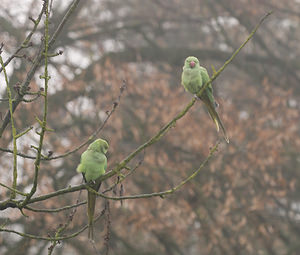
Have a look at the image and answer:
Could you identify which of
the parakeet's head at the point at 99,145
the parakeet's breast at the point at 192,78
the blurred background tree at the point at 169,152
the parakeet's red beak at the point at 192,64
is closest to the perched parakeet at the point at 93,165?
the parakeet's head at the point at 99,145

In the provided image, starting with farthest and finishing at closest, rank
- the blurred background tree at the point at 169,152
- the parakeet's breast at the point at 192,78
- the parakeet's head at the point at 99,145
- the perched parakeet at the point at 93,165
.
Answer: the blurred background tree at the point at 169,152 < the parakeet's breast at the point at 192,78 < the parakeet's head at the point at 99,145 < the perched parakeet at the point at 93,165

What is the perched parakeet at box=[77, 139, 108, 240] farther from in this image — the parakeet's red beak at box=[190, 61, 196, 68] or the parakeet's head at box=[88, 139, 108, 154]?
the parakeet's red beak at box=[190, 61, 196, 68]

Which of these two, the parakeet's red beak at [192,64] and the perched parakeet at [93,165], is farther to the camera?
the parakeet's red beak at [192,64]

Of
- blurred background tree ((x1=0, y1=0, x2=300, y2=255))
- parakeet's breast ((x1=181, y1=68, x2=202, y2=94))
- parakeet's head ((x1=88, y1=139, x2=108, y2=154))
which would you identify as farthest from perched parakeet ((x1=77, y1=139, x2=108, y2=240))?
blurred background tree ((x1=0, y1=0, x2=300, y2=255))

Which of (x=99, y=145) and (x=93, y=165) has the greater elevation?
(x=99, y=145)

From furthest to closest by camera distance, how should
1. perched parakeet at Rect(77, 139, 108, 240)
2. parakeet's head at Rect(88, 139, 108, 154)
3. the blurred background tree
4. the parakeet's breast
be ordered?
the blurred background tree < the parakeet's breast < parakeet's head at Rect(88, 139, 108, 154) < perched parakeet at Rect(77, 139, 108, 240)

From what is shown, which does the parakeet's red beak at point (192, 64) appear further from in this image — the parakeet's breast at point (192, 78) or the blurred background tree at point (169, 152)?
the blurred background tree at point (169, 152)

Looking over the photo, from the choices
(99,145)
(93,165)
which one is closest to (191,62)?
(99,145)

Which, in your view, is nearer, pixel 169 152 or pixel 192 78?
pixel 192 78

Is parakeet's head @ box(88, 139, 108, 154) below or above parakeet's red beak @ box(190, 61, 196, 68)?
below

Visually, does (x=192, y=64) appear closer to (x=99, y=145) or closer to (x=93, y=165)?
(x=99, y=145)

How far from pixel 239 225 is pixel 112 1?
720cm

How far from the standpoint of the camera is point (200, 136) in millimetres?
8164

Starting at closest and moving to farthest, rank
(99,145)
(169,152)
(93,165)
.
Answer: (93,165) → (99,145) → (169,152)
